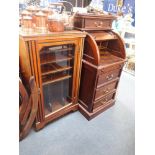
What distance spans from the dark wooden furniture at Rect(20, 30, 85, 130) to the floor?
0.38 feet

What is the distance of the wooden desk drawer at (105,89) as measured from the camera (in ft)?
5.72

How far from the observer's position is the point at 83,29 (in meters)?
1.53

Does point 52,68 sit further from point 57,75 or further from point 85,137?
point 85,137

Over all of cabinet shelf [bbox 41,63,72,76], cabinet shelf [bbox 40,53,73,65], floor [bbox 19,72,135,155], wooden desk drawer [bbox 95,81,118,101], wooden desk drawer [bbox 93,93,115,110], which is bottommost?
floor [bbox 19,72,135,155]

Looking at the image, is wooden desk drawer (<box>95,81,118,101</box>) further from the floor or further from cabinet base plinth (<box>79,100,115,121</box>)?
the floor

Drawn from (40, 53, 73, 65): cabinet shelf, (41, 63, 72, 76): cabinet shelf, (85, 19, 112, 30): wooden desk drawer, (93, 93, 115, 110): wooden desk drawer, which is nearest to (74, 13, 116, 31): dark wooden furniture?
(85, 19, 112, 30): wooden desk drawer

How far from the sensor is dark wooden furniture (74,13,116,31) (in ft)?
4.95

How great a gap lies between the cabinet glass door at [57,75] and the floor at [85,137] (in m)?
0.23

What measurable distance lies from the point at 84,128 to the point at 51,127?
379 mm

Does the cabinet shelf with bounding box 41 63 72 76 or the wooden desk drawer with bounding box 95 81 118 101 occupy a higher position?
the cabinet shelf with bounding box 41 63 72 76

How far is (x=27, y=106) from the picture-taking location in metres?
1.39

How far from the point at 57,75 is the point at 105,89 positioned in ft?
2.08

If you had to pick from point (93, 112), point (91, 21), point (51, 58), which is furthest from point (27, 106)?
point (91, 21)

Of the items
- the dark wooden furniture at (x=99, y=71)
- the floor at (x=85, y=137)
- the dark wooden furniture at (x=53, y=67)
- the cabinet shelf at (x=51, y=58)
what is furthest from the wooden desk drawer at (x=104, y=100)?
the cabinet shelf at (x=51, y=58)
